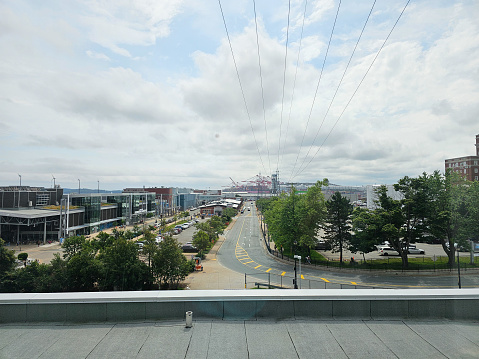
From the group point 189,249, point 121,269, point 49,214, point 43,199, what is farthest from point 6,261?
point 43,199

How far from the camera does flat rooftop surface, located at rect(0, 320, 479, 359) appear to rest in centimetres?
208

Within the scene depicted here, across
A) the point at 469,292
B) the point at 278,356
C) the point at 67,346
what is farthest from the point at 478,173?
the point at 67,346

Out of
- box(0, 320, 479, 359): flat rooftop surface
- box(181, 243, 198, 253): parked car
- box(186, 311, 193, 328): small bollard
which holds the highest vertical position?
box(186, 311, 193, 328): small bollard

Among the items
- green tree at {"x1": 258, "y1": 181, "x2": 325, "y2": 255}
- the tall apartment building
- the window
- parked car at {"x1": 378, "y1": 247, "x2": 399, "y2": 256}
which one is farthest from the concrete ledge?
the window

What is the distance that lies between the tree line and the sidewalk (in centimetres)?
495

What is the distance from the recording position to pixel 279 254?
69.6 feet

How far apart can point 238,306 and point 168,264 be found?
36.4 feet

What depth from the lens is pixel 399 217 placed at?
16.0m

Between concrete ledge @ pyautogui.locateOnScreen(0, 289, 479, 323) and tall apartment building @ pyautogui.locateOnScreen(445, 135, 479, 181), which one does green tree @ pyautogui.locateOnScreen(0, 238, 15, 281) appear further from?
tall apartment building @ pyautogui.locateOnScreen(445, 135, 479, 181)

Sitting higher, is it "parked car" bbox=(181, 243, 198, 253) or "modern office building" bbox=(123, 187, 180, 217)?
"modern office building" bbox=(123, 187, 180, 217)

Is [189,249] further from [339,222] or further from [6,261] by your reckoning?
[6,261]

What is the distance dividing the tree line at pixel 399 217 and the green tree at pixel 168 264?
8787 mm

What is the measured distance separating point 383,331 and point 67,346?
268 centimetres

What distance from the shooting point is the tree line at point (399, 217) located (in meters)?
13.5
